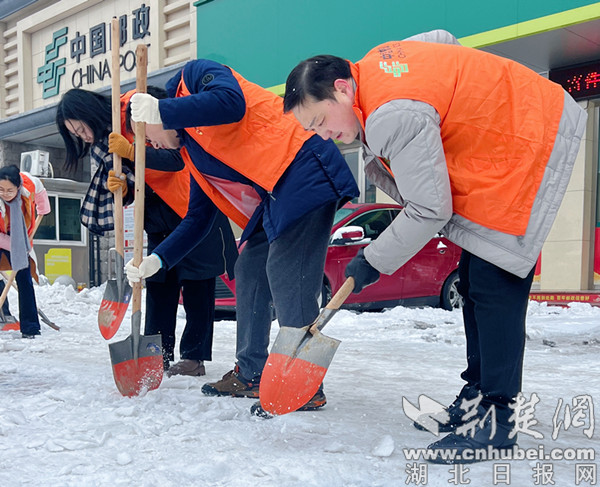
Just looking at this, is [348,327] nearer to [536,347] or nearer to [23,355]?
[536,347]

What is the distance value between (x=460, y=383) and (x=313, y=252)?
1.31 meters

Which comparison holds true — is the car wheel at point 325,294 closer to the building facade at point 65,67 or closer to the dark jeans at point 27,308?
the dark jeans at point 27,308

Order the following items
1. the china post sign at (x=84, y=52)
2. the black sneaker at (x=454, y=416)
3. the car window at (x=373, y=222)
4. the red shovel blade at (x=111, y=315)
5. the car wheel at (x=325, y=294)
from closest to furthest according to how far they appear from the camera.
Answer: the black sneaker at (x=454, y=416) < the red shovel blade at (x=111, y=315) < the car wheel at (x=325, y=294) < the car window at (x=373, y=222) < the china post sign at (x=84, y=52)

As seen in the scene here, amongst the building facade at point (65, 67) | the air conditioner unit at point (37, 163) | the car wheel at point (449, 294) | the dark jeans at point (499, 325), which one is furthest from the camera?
the air conditioner unit at point (37, 163)

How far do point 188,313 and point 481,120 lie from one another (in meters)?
2.25

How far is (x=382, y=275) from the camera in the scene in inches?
305

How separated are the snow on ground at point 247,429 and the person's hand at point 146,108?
1.25m

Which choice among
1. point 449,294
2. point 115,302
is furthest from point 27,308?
point 449,294

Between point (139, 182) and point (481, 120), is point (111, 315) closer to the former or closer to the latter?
point (139, 182)

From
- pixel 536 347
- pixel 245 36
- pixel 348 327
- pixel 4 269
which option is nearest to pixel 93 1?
pixel 245 36

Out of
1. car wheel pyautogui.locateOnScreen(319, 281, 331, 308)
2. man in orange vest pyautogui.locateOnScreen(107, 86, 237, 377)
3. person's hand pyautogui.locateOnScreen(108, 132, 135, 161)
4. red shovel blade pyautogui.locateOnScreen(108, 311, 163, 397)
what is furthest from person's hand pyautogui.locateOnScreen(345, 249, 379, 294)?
car wheel pyautogui.locateOnScreen(319, 281, 331, 308)

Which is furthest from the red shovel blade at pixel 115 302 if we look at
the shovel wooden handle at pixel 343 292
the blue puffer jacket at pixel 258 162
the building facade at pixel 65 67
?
the building facade at pixel 65 67

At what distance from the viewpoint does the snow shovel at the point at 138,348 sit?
3.04 meters

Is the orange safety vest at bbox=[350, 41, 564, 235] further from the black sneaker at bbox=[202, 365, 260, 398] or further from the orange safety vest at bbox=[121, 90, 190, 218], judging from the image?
the orange safety vest at bbox=[121, 90, 190, 218]
